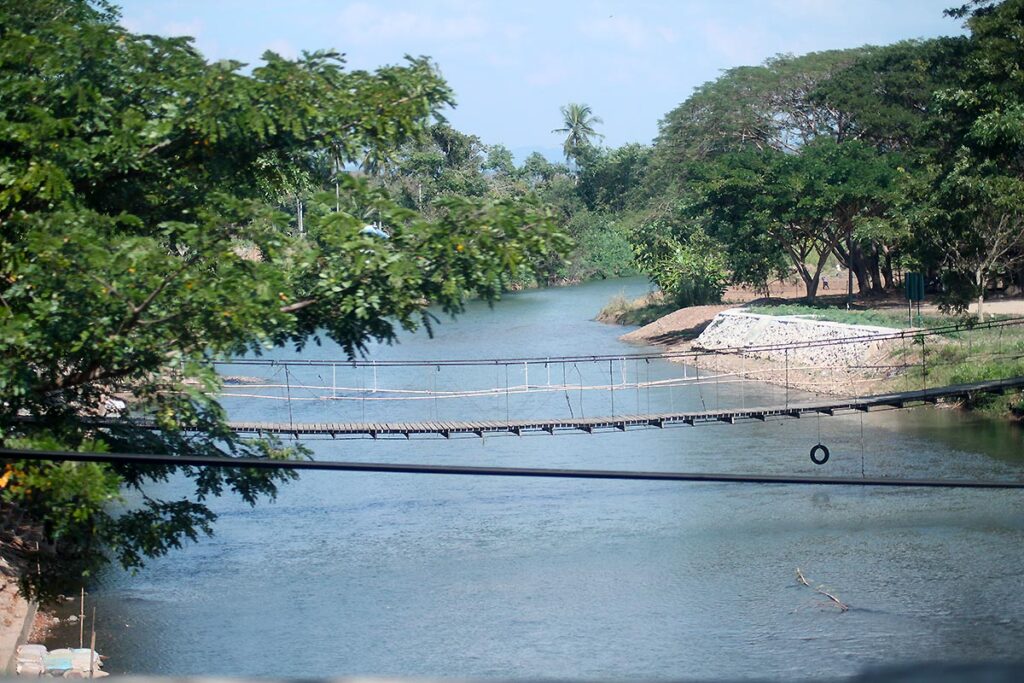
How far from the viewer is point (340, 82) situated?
5.00 m

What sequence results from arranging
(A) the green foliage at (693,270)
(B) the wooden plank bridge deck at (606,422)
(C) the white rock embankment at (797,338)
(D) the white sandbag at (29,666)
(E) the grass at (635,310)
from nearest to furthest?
Result: (D) the white sandbag at (29,666)
(B) the wooden plank bridge deck at (606,422)
(C) the white rock embankment at (797,338)
(A) the green foliage at (693,270)
(E) the grass at (635,310)

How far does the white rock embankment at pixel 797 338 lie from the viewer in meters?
16.6

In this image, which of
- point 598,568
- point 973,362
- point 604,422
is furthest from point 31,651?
point 973,362

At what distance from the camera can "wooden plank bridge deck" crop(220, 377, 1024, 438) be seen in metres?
11.2

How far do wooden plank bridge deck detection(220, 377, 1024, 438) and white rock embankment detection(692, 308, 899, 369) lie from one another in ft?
6.66

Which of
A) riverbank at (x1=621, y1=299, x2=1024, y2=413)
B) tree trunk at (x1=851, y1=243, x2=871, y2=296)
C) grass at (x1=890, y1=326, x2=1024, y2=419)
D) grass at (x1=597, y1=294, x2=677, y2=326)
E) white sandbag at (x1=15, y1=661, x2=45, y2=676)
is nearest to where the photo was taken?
white sandbag at (x1=15, y1=661, x2=45, y2=676)

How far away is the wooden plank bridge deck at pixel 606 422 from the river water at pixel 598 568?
0.62m

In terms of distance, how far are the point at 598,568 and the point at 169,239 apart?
539 centimetres

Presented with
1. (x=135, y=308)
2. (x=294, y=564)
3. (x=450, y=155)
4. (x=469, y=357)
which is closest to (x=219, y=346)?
(x=135, y=308)

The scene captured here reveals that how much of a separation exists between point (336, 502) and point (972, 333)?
8895 millimetres

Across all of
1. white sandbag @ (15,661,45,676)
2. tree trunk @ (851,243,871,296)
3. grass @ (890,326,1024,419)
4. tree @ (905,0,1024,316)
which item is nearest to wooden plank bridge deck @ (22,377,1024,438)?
grass @ (890,326,1024,419)

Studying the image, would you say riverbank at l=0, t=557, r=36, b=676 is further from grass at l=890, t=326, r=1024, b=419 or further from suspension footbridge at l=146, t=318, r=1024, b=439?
grass at l=890, t=326, r=1024, b=419

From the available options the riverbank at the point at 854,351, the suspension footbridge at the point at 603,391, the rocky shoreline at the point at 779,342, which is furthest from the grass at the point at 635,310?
the suspension footbridge at the point at 603,391

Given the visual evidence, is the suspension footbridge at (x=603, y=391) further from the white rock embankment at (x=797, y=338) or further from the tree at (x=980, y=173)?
the tree at (x=980, y=173)
